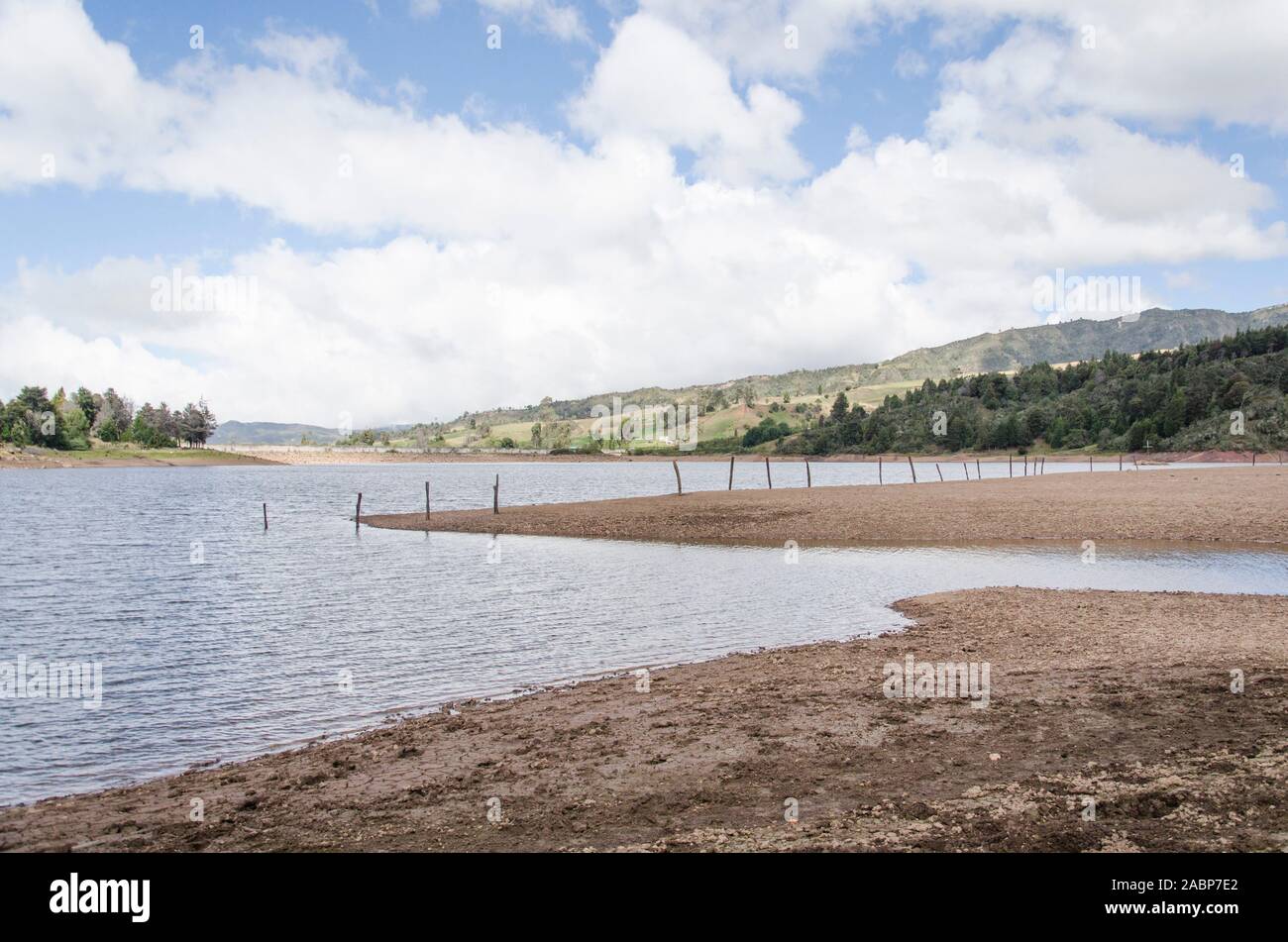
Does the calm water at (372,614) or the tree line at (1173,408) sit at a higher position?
the tree line at (1173,408)

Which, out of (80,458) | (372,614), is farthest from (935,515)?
(80,458)

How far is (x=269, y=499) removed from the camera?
91438 millimetres

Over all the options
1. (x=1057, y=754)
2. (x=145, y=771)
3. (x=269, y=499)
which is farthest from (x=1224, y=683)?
(x=269, y=499)

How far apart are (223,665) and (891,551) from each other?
1080 inches

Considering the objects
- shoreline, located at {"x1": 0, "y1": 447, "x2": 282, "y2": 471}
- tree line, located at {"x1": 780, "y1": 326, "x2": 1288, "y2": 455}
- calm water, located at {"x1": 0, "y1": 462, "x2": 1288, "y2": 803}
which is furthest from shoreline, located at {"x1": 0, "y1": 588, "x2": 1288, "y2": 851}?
shoreline, located at {"x1": 0, "y1": 447, "x2": 282, "y2": 471}

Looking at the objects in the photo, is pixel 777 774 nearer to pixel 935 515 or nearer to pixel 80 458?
pixel 935 515

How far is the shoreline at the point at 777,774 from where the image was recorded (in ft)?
24.6

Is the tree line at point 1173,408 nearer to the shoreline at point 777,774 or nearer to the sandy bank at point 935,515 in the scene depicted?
the sandy bank at point 935,515

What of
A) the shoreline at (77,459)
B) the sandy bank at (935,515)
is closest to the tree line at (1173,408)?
the sandy bank at (935,515)

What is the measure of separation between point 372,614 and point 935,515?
32.9 m

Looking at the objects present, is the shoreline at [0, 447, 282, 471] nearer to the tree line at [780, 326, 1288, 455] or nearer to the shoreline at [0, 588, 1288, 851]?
the tree line at [780, 326, 1288, 455]

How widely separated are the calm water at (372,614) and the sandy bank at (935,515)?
13.9 feet

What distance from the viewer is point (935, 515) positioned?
156 ft
